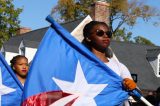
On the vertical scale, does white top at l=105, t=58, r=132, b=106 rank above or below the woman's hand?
above

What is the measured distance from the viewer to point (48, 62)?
4648 mm

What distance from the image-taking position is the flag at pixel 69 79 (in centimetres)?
447

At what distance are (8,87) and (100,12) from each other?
22.6m

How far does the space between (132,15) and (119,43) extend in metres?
17.4

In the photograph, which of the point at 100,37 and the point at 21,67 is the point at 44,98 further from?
the point at 21,67

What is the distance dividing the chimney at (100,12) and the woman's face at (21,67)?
21.7m

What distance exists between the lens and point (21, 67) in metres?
6.89

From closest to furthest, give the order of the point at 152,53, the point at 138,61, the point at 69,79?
the point at 69,79 < the point at 138,61 < the point at 152,53

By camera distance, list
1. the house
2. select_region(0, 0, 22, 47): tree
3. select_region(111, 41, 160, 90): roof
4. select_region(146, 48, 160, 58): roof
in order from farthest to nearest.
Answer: select_region(0, 0, 22, 47): tree < select_region(146, 48, 160, 58): roof < select_region(111, 41, 160, 90): roof < the house

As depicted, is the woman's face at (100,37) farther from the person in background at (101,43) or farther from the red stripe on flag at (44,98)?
the red stripe on flag at (44,98)

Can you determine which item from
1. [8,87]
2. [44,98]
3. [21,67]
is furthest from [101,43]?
[21,67]

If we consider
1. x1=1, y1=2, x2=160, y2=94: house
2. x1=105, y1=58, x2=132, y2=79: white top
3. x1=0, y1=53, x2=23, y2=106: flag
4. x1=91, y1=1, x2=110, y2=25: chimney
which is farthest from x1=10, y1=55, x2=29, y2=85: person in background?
x1=91, y1=1, x2=110, y2=25: chimney

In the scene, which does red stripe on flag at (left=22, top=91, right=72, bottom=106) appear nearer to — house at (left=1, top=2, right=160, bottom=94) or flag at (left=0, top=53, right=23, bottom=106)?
flag at (left=0, top=53, right=23, bottom=106)

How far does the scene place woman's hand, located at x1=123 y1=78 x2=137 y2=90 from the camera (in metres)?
4.26
